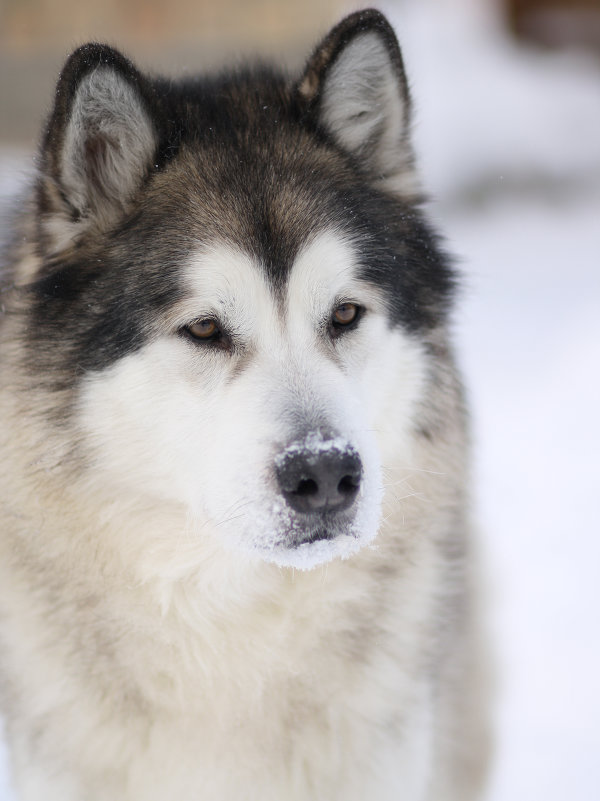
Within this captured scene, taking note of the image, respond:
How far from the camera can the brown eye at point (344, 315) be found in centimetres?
244

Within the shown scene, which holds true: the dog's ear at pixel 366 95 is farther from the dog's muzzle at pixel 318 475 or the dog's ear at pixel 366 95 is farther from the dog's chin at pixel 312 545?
the dog's chin at pixel 312 545

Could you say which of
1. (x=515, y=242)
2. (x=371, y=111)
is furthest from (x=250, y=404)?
(x=515, y=242)

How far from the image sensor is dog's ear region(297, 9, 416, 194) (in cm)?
247

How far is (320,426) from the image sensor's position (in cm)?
212

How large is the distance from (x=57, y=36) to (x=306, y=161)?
7.30m

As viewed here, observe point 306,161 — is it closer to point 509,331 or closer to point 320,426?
point 320,426

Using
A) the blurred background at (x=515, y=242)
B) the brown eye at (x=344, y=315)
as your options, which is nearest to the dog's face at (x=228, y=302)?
the brown eye at (x=344, y=315)

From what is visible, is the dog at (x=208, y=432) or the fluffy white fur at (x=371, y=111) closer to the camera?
the dog at (x=208, y=432)

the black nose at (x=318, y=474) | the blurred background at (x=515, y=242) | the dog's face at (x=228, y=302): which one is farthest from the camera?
the blurred background at (x=515, y=242)

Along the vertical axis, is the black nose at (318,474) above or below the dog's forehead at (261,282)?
below

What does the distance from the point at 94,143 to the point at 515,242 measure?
7.74 meters

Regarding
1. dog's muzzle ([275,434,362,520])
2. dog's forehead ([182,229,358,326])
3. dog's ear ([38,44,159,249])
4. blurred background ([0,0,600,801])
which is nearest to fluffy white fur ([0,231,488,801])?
dog's forehead ([182,229,358,326])

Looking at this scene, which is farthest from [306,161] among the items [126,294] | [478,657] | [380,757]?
[478,657]

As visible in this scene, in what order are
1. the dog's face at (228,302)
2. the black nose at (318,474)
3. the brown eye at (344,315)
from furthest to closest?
the brown eye at (344,315)
the dog's face at (228,302)
the black nose at (318,474)
